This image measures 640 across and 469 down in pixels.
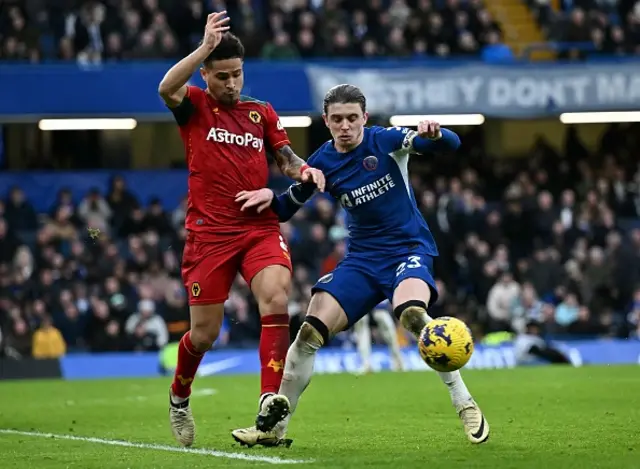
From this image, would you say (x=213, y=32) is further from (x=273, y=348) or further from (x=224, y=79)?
(x=273, y=348)

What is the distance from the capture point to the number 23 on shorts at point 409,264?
361 inches

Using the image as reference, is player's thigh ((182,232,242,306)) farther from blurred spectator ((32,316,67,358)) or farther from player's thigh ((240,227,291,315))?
blurred spectator ((32,316,67,358))

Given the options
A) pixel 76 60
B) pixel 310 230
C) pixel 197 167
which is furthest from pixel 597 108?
pixel 197 167

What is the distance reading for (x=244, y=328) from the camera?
23500mm

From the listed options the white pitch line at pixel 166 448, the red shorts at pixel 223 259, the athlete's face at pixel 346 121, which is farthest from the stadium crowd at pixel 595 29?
the red shorts at pixel 223 259

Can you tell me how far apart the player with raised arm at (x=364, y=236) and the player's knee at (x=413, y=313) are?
0.05 meters

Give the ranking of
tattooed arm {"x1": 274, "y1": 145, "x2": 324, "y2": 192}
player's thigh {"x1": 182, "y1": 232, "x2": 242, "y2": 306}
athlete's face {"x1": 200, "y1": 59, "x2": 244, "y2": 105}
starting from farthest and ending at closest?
player's thigh {"x1": 182, "y1": 232, "x2": 242, "y2": 306} < athlete's face {"x1": 200, "y1": 59, "x2": 244, "y2": 105} < tattooed arm {"x1": 274, "y1": 145, "x2": 324, "y2": 192}

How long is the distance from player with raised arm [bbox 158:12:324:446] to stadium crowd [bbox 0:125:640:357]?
1247cm

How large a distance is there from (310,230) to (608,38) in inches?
303

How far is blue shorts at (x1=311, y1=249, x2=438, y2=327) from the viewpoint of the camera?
9.22 metres

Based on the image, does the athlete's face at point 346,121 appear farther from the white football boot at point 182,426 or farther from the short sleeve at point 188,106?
the white football boot at point 182,426

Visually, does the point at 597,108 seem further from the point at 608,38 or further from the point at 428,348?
the point at 428,348

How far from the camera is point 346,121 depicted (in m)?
9.30

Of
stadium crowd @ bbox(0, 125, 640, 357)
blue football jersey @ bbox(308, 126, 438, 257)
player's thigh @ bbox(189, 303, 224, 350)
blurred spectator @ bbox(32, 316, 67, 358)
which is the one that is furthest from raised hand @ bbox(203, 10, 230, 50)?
blurred spectator @ bbox(32, 316, 67, 358)
